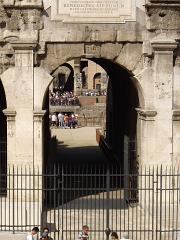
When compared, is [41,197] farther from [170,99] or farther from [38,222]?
[170,99]

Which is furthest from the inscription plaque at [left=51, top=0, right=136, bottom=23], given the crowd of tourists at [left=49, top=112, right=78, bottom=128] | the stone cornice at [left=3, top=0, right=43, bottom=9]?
the crowd of tourists at [left=49, top=112, right=78, bottom=128]

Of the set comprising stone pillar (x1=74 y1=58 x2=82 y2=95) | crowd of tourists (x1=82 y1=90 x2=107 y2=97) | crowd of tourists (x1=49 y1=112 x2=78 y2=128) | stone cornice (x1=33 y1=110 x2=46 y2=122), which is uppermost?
stone pillar (x1=74 y1=58 x2=82 y2=95)

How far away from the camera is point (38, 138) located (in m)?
16.3

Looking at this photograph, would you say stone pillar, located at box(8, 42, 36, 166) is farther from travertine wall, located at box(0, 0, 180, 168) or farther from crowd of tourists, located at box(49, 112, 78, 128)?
crowd of tourists, located at box(49, 112, 78, 128)

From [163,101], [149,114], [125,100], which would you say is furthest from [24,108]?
[125,100]

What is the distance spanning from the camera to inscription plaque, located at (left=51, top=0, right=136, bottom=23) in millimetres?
A: 16266

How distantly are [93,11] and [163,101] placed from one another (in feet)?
9.52

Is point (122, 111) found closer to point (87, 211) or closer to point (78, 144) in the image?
point (87, 211)

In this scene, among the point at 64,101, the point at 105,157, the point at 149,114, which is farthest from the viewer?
the point at 64,101

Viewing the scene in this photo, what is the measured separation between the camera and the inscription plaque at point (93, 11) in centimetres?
1627

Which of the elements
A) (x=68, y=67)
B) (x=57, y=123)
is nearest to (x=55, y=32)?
(x=57, y=123)

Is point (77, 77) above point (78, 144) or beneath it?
above

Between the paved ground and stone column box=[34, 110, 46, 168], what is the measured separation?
10130mm

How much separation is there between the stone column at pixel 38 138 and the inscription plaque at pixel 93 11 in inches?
97.5
